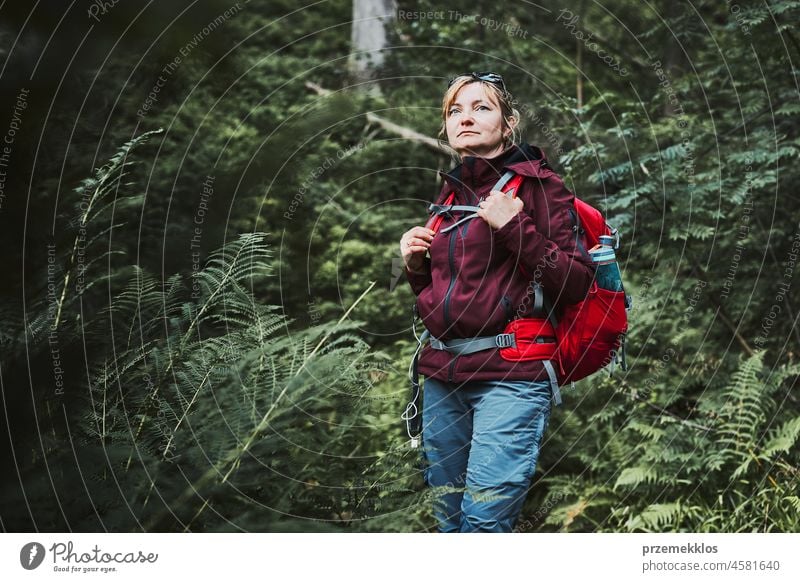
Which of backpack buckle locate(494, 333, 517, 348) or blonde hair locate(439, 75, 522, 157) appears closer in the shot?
backpack buckle locate(494, 333, 517, 348)

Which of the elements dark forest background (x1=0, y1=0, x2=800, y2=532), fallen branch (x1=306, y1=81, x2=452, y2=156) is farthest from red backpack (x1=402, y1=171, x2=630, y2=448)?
fallen branch (x1=306, y1=81, x2=452, y2=156)

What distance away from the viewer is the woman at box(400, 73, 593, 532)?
10.8ft

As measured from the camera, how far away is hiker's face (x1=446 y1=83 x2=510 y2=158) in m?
3.57

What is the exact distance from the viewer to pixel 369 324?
7094 millimetres

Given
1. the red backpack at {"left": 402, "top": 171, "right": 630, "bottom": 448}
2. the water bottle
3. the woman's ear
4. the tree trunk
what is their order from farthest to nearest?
the tree trunk
the woman's ear
the water bottle
the red backpack at {"left": 402, "top": 171, "right": 630, "bottom": 448}

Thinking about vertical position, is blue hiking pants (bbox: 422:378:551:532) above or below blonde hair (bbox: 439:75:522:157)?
below

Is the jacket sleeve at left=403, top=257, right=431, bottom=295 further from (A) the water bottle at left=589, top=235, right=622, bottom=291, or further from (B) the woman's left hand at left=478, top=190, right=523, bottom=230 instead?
(A) the water bottle at left=589, top=235, right=622, bottom=291

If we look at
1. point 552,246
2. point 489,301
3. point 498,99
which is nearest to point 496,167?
point 498,99

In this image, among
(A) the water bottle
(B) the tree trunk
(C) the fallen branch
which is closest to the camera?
(A) the water bottle

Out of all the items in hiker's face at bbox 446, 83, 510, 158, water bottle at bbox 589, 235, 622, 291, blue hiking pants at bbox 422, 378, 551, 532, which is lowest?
blue hiking pants at bbox 422, 378, 551, 532

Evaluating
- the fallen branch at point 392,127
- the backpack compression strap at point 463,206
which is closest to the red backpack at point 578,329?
the backpack compression strap at point 463,206

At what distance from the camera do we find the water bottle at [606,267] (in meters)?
3.44

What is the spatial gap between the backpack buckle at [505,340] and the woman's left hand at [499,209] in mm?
451
